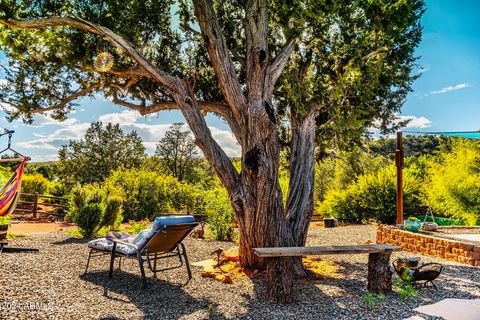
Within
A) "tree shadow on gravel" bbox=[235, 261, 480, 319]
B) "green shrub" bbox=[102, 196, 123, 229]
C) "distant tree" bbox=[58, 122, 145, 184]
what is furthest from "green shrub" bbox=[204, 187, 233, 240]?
"distant tree" bbox=[58, 122, 145, 184]

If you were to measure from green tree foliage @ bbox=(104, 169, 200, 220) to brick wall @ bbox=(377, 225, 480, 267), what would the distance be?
7.57 meters

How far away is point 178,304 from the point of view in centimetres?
381

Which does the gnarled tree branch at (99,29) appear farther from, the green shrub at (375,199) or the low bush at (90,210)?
the green shrub at (375,199)

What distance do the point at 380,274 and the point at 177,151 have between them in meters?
26.2

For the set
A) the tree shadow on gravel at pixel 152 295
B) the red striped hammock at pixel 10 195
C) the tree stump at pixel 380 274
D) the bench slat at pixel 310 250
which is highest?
the red striped hammock at pixel 10 195

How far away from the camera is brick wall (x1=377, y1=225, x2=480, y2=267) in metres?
6.36

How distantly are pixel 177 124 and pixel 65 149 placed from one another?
8.72m

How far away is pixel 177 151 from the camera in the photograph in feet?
96.8

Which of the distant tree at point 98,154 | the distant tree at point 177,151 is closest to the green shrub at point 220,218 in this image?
the distant tree at point 98,154

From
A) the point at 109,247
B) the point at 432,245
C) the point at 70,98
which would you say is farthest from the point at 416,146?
the point at 109,247

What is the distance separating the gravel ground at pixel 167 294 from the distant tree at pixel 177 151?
76.6 feet

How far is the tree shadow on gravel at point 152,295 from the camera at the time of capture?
140 inches

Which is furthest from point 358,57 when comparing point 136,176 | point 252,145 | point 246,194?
point 136,176

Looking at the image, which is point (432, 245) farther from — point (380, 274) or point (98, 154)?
point (98, 154)
